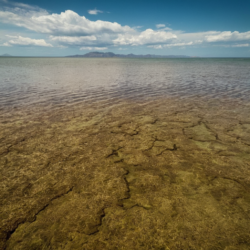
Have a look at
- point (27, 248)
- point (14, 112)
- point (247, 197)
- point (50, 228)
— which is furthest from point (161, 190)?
point (14, 112)

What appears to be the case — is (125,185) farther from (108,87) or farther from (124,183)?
(108,87)

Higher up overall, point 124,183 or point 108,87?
point 124,183

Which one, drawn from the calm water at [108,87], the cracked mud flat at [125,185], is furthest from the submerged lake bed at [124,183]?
the calm water at [108,87]

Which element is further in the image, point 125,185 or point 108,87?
point 108,87

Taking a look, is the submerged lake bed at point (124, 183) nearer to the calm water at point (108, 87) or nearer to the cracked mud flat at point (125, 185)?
the cracked mud flat at point (125, 185)

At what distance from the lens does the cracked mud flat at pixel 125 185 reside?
2096mm

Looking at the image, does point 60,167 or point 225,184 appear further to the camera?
point 60,167

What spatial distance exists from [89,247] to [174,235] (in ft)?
3.60

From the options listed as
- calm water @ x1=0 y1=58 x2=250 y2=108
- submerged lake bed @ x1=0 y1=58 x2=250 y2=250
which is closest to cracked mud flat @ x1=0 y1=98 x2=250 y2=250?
submerged lake bed @ x1=0 y1=58 x2=250 y2=250

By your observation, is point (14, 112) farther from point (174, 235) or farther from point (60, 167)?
point (174, 235)

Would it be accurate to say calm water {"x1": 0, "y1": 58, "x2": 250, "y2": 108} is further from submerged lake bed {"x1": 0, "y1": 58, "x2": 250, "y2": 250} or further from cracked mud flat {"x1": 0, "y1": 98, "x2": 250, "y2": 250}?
cracked mud flat {"x1": 0, "y1": 98, "x2": 250, "y2": 250}

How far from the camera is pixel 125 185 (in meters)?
2.95

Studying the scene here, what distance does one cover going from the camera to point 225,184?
2949 millimetres

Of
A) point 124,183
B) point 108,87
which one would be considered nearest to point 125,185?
point 124,183
